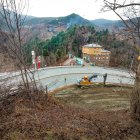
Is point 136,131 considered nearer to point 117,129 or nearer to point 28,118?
point 117,129

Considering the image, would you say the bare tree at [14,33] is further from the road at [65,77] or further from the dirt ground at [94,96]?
the road at [65,77]

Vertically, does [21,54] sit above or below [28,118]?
above

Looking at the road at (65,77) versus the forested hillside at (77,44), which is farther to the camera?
the forested hillside at (77,44)

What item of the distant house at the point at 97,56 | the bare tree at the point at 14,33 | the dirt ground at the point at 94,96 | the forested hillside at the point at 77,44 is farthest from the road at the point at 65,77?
the forested hillside at the point at 77,44

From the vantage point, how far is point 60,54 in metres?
37.0

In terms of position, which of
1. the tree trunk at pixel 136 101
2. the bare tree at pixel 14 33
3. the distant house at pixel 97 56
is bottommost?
the distant house at pixel 97 56

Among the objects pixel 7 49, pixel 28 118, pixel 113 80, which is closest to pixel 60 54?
pixel 113 80

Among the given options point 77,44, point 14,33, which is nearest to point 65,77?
point 14,33

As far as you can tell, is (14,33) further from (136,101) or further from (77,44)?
(77,44)

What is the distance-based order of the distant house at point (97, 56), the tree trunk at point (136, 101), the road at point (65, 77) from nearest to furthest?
1. the tree trunk at point (136, 101)
2. the road at point (65, 77)
3. the distant house at point (97, 56)

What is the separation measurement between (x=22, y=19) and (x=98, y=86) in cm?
1165

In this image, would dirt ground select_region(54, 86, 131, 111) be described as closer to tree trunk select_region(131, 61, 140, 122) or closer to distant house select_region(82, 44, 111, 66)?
tree trunk select_region(131, 61, 140, 122)

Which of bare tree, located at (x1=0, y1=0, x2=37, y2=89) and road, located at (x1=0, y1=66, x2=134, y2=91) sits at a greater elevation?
bare tree, located at (x1=0, y1=0, x2=37, y2=89)

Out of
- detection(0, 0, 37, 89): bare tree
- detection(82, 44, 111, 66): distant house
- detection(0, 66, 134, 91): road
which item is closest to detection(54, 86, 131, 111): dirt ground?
detection(0, 66, 134, 91): road
